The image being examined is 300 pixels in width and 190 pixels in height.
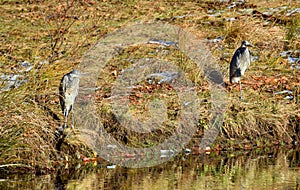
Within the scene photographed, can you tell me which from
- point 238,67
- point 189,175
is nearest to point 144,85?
point 238,67

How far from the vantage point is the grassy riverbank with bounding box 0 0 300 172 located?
849cm

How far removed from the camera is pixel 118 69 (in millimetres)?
13117

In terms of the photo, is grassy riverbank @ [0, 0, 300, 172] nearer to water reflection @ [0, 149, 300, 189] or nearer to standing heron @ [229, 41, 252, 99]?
standing heron @ [229, 41, 252, 99]

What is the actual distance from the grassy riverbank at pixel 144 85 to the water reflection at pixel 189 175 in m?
0.35

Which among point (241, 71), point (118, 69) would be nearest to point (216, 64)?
point (241, 71)

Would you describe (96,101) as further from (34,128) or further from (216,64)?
(216,64)

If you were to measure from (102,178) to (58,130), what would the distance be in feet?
4.14

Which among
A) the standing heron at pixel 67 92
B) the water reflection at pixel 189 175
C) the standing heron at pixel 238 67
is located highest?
the standing heron at pixel 238 67

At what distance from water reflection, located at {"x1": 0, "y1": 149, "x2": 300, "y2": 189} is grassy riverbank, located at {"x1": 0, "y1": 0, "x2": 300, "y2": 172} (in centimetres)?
35

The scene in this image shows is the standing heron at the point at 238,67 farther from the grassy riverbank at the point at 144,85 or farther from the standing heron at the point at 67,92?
the standing heron at the point at 67,92

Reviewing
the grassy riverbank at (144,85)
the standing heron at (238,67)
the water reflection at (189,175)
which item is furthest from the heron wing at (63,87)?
the standing heron at (238,67)

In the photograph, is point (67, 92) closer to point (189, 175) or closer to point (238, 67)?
point (189, 175)

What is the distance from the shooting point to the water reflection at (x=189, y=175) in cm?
770

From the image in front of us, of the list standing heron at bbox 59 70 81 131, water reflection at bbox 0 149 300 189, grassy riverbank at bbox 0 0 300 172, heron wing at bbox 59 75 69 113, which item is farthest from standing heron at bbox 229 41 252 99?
heron wing at bbox 59 75 69 113
